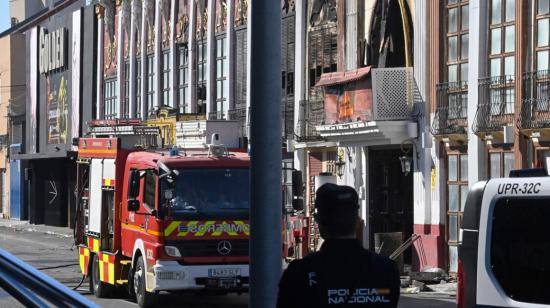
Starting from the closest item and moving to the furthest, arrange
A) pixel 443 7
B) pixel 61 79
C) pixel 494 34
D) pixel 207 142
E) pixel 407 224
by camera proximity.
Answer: pixel 207 142 < pixel 494 34 < pixel 443 7 < pixel 407 224 < pixel 61 79

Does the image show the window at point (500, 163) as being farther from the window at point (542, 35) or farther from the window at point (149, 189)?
the window at point (149, 189)

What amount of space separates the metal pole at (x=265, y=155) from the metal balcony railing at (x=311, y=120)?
24.4m

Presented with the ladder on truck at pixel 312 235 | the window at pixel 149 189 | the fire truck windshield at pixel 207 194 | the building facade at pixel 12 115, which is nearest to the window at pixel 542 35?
the fire truck windshield at pixel 207 194

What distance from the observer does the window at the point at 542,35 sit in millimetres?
22750

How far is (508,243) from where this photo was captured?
895 centimetres

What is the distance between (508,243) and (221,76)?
98.2 ft

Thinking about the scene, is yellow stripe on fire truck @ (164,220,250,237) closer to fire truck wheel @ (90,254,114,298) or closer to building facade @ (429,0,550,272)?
fire truck wheel @ (90,254,114,298)

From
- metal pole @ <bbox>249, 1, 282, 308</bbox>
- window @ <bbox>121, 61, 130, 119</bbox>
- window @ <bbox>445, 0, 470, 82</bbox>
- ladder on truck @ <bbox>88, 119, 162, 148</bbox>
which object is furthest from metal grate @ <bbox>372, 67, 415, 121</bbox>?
window @ <bbox>121, 61, 130, 119</bbox>

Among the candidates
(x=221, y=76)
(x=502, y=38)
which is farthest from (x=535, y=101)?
(x=221, y=76)

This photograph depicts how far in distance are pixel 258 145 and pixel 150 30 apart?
3884 centimetres

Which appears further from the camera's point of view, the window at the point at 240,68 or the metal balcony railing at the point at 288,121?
the window at the point at 240,68

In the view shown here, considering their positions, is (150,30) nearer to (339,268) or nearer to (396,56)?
(396,56)

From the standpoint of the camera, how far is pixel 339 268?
16.9ft

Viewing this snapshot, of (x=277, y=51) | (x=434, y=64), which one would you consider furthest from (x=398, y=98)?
(x=277, y=51)
